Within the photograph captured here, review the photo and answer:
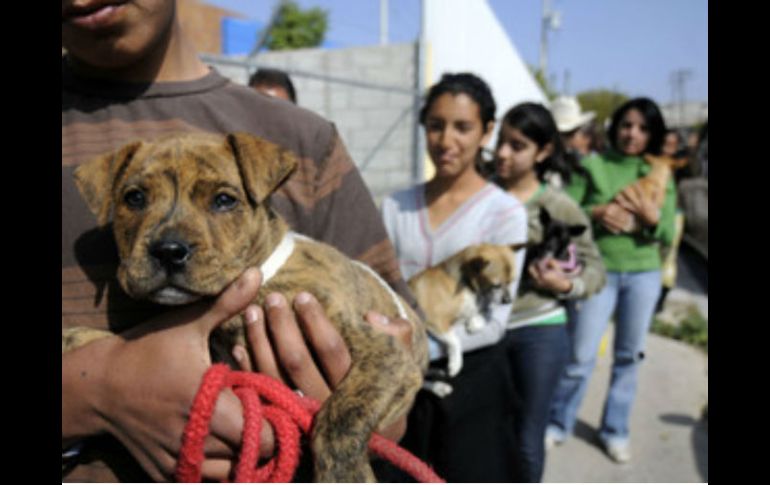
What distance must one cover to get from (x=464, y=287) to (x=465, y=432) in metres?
1.11

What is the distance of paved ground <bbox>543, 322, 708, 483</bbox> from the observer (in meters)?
6.08

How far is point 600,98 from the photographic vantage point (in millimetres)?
63344

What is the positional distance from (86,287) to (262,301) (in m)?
0.52

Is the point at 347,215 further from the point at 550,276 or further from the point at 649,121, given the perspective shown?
the point at 649,121

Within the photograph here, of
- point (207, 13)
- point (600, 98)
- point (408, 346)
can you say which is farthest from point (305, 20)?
point (408, 346)

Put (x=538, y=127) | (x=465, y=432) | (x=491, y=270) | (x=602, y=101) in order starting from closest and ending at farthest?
(x=465, y=432) → (x=491, y=270) → (x=538, y=127) → (x=602, y=101)

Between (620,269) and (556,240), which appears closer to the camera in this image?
(556,240)

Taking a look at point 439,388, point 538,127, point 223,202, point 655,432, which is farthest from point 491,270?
point 655,432

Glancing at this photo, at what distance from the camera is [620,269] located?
20.0 feet

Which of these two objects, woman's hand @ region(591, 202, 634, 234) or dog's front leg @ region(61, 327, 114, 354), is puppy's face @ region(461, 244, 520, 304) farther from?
dog's front leg @ region(61, 327, 114, 354)

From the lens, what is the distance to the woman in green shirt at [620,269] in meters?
6.09

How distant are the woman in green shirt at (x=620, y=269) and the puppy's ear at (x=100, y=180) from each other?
16.6 feet

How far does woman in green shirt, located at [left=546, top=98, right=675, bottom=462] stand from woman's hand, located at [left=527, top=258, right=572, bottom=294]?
130 cm
